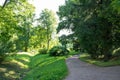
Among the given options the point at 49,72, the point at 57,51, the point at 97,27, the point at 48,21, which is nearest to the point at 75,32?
the point at 97,27

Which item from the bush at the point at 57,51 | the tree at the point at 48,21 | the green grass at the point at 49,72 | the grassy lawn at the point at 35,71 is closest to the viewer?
the green grass at the point at 49,72

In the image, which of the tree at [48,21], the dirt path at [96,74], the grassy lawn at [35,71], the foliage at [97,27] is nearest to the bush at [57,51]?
the grassy lawn at [35,71]

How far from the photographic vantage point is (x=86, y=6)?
2431 cm

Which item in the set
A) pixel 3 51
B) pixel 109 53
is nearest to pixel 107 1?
pixel 109 53

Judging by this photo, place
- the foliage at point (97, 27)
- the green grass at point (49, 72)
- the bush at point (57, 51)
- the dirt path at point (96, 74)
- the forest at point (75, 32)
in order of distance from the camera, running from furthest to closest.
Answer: the bush at point (57, 51) < the foliage at point (97, 27) < the forest at point (75, 32) < the green grass at point (49, 72) < the dirt path at point (96, 74)

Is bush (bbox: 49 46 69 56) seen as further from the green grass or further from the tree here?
the tree

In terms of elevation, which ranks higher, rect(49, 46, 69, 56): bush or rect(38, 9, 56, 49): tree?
rect(38, 9, 56, 49): tree

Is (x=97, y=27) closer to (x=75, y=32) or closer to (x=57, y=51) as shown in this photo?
(x=75, y=32)

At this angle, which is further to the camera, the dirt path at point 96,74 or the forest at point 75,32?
the forest at point 75,32

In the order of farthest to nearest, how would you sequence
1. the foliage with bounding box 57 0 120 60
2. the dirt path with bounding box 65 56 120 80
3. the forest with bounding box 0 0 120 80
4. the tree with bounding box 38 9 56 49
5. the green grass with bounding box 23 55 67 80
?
the tree with bounding box 38 9 56 49 → the foliage with bounding box 57 0 120 60 → the forest with bounding box 0 0 120 80 → the green grass with bounding box 23 55 67 80 → the dirt path with bounding box 65 56 120 80

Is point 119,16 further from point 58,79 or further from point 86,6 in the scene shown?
point 58,79

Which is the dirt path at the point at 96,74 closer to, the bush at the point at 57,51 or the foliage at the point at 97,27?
the foliage at the point at 97,27

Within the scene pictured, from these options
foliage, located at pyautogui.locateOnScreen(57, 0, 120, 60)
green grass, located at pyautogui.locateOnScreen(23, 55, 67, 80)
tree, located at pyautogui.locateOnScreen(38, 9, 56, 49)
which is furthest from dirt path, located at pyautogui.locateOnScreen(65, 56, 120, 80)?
tree, located at pyautogui.locateOnScreen(38, 9, 56, 49)

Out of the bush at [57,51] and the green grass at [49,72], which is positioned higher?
the bush at [57,51]
